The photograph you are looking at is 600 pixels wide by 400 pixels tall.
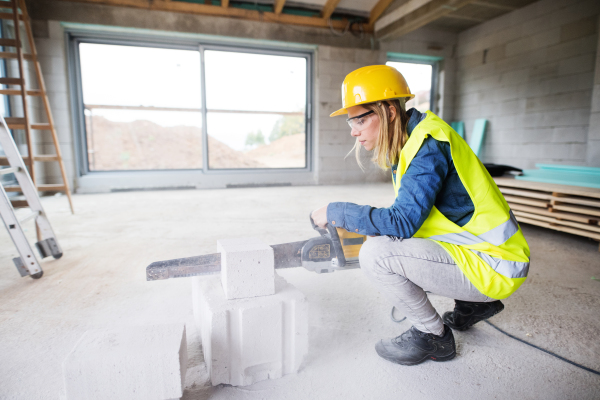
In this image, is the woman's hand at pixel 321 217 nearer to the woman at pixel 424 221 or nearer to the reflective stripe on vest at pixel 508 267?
the woman at pixel 424 221

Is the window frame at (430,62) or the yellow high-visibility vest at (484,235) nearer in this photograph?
the yellow high-visibility vest at (484,235)

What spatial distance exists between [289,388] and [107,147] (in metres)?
10.6

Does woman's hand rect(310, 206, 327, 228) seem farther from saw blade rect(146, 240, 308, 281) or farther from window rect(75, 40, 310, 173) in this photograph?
window rect(75, 40, 310, 173)

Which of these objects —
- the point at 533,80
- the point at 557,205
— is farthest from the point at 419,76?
the point at 557,205

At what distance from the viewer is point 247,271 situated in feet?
4.35

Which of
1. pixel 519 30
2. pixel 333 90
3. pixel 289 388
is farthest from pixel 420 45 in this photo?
pixel 289 388

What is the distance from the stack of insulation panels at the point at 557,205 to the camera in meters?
2.94

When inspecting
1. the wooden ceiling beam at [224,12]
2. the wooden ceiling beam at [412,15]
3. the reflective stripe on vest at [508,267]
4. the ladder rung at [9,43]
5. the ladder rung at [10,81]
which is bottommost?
the reflective stripe on vest at [508,267]

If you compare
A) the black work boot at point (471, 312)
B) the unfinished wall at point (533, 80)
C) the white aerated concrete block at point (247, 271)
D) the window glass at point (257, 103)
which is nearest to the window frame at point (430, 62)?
the unfinished wall at point (533, 80)

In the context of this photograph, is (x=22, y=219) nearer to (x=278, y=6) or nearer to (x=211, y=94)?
(x=211, y=94)

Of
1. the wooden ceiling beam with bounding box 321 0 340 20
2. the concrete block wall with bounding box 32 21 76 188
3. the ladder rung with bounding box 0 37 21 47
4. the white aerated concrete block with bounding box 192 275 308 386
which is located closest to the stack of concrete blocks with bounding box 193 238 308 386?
the white aerated concrete block with bounding box 192 275 308 386

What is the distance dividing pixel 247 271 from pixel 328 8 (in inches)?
266

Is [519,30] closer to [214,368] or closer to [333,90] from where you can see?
[333,90]

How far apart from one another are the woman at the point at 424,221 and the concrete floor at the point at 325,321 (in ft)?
0.61
